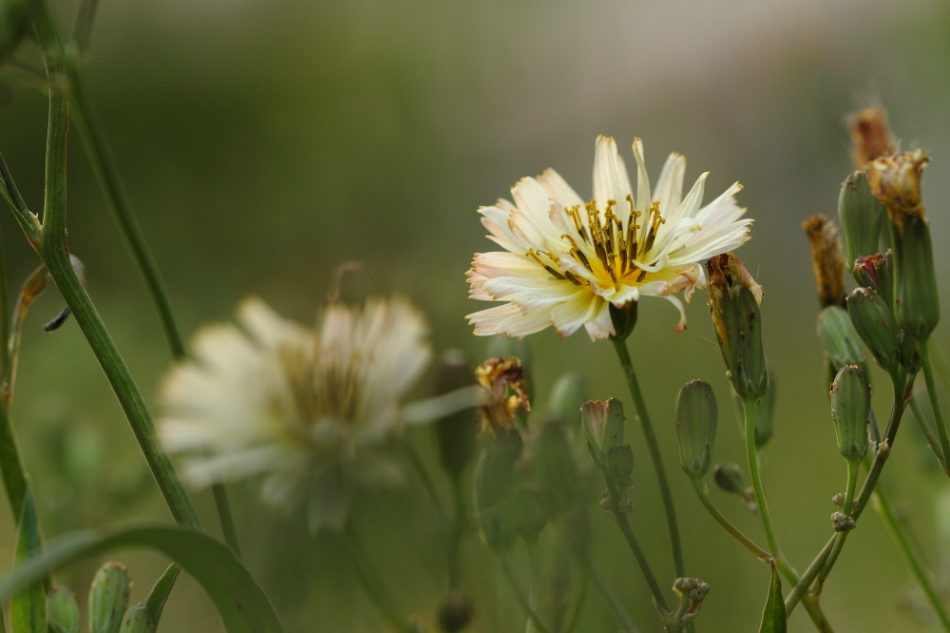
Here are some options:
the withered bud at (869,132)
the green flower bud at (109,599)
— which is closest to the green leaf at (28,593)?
the green flower bud at (109,599)

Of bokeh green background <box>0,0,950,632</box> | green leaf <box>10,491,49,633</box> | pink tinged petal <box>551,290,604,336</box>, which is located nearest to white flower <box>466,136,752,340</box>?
pink tinged petal <box>551,290,604,336</box>

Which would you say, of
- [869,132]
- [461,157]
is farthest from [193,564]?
[461,157]

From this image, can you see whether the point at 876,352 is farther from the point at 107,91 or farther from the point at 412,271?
the point at 107,91

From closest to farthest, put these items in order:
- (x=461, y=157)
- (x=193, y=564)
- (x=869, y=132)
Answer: (x=193, y=564), (x=869, y=132), (x=461, y=157)

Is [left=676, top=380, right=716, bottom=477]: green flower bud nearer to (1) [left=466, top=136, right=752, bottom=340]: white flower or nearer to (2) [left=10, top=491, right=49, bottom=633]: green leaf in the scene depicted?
(1) [left=466, top=136, right=752, bottom=340]: white flower

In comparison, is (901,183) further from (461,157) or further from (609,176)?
(461,157)

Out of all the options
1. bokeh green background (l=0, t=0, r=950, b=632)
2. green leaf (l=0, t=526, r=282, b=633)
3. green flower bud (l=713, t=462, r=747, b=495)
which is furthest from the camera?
bokeh green background (l=0, t=0, r=950, b=632)
